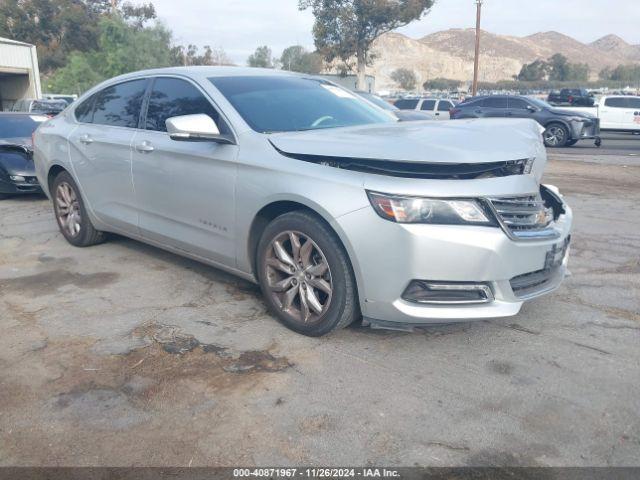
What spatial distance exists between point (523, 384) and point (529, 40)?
161911mm

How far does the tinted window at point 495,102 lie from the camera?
1967 centimetres

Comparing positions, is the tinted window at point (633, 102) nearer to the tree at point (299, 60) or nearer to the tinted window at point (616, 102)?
the tinted window at point (616, 102)

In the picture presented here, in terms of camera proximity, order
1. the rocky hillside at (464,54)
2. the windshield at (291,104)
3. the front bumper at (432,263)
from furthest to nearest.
A: the rocky hillside at (464,54) → the windshield at (291,104) → the front bumper at (432,263)

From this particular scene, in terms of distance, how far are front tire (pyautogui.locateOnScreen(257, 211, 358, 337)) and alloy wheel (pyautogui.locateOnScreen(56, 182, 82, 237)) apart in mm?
2685

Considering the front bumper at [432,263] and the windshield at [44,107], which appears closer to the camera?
the front bumper at [432,263]

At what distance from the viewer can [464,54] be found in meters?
132

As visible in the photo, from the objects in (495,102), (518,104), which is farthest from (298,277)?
(495,102)

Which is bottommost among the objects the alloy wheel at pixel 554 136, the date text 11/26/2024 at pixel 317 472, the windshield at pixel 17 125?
the date text 11/26/2024 at pixel 317 472

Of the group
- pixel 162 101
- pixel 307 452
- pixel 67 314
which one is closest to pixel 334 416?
pixel 307 452

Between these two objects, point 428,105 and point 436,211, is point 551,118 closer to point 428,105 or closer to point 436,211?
point 428,105

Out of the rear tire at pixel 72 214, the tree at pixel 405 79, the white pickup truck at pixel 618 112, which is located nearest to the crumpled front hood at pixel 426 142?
the rear tire at pixel 72 214

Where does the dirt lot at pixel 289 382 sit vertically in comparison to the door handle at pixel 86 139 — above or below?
below

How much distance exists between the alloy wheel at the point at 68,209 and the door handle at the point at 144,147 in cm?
132

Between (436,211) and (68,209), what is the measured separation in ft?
13.4
